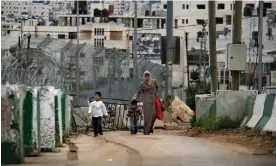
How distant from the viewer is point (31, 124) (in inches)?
503

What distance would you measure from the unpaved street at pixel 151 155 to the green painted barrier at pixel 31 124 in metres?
0.20

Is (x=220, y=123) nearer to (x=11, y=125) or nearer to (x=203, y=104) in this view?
(x=203, y=104)

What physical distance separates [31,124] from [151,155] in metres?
2.26

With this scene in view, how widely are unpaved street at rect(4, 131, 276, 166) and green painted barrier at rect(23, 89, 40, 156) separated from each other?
0.67 ft

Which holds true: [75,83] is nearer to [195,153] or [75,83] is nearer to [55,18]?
[195,153]

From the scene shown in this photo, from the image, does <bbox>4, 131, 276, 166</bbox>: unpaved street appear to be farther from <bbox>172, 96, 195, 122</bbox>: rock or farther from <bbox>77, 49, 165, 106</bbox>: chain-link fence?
<bbox>172, 96, 195, 122</bbox>: rock

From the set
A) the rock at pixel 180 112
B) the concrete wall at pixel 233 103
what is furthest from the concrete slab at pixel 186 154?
the rock at pixel 180 112

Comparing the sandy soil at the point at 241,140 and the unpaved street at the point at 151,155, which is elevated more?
the unpaved street at the point at 151,155

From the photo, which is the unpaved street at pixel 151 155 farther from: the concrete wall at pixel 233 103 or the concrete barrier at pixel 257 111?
the concrete wall at pixel 233 103

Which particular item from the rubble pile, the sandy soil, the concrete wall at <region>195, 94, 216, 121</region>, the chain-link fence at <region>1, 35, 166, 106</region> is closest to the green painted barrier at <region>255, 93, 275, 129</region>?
the sandy soil

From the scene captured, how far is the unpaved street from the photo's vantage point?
12.5 metres

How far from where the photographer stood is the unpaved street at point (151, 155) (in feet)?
41.0

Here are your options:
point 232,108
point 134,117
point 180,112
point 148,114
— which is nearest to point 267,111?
point 232,108

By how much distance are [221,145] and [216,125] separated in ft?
16.2
